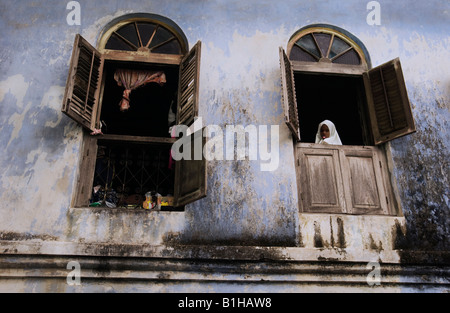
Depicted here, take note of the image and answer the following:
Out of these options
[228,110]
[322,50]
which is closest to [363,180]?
[228,110]

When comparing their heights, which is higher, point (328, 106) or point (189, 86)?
point (328, 106)

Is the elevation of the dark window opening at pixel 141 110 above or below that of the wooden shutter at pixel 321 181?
above

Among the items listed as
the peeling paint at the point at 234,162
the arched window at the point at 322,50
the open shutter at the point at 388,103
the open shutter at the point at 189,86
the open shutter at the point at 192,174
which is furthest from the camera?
the arched window at the point at 322,50

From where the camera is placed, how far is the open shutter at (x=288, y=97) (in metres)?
4.92

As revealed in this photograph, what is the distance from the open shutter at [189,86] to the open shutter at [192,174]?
281mm

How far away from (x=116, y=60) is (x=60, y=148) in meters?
1.47

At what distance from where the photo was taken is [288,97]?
5117 millimetres

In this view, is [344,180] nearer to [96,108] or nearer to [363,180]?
[363,180]

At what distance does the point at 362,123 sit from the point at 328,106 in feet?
8.24

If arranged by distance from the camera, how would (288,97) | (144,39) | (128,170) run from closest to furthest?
(288,97) → (128,170) → (144,39)

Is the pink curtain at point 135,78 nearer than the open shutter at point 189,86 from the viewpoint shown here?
No

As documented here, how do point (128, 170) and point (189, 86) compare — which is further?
point (128, 170)

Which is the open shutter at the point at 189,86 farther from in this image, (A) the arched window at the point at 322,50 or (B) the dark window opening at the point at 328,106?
(B) the dark window opening at the point at 328,106

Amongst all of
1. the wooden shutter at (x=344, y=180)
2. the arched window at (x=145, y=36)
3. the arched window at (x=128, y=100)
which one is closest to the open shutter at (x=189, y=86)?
the arched window at (x=128, y=100)
